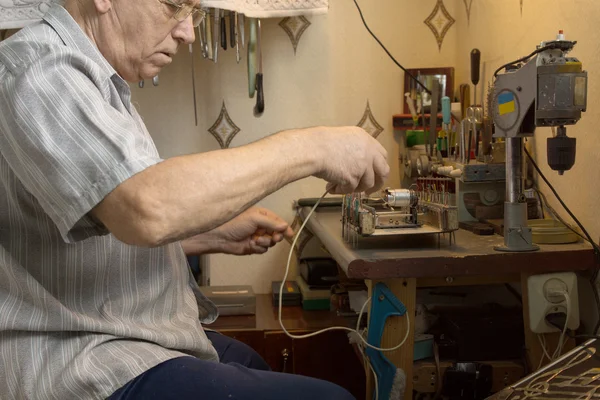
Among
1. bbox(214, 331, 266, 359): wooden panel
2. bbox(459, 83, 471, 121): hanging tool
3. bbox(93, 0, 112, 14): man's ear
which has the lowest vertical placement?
bbox(214, 331, 266, 359): wooden panel

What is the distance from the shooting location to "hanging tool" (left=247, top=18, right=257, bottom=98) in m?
2.21

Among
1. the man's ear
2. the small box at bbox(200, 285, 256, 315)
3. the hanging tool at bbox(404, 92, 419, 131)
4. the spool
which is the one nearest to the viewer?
the man's ear

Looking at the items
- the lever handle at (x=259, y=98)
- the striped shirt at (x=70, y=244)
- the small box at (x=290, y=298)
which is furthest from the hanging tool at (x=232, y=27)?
the striped shirt at (x=70, y=244)

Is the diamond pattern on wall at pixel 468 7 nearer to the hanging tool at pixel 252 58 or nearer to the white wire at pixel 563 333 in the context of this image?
the hanging tool at pixel 252 58

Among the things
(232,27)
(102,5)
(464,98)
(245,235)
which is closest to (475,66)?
(464,98)

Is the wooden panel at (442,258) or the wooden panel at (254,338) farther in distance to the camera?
the wooden panel at (254,338)

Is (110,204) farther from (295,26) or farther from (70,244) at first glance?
(295,26)

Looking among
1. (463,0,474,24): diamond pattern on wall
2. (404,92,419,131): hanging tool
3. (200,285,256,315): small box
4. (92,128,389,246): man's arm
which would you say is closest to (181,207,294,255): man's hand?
(92,128,389,246): man's arm

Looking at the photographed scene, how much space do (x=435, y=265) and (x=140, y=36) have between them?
2.15 feet

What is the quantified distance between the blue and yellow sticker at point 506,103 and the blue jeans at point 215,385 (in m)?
0.67

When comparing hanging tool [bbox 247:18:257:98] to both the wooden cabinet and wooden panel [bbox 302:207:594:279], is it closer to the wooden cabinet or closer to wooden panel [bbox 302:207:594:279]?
the wooden cabinet

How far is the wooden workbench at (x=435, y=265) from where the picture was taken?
1309 millimetres

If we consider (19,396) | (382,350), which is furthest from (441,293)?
(19,396)

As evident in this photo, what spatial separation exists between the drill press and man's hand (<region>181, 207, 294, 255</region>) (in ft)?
1.44
